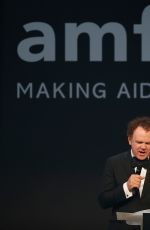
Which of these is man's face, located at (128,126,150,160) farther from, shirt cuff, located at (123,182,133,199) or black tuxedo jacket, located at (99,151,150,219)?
shirt cuff, located at (123,182,133,199)

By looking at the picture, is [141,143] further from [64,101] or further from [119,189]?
[64,101]

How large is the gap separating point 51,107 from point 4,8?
3.11 feet

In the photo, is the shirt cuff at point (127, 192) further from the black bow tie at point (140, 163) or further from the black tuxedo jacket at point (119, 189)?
the black bow tie at point (140, 163)

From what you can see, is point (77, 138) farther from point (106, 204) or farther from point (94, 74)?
point (106, 204)

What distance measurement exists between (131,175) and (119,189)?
10 cm

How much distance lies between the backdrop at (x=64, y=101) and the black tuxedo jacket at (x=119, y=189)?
7.30 feet

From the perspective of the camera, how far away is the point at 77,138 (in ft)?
19.2

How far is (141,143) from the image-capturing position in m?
3.45

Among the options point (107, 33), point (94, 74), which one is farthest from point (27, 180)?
point (107, 33)

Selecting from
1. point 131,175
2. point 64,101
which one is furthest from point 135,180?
point 64,101

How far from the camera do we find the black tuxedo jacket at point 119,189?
3.40m

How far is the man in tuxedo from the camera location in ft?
11.1

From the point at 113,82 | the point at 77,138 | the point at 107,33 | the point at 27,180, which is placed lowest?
the point at 27,180

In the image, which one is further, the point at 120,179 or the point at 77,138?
the point at 77,138
